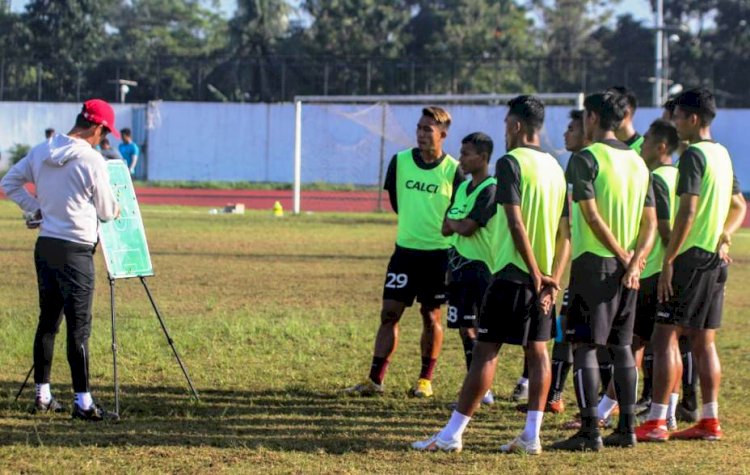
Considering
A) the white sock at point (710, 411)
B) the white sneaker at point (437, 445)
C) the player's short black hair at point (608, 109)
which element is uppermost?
the player's short black hair at point (608, 109)

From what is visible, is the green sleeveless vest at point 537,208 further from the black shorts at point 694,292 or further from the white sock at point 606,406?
the white sock at point 606,406

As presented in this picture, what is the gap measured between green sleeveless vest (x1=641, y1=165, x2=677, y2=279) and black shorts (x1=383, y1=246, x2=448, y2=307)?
5.51 feet

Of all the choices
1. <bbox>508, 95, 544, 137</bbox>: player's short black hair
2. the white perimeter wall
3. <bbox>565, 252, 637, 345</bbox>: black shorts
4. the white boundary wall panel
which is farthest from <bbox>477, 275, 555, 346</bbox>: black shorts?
the white boundary wall panel

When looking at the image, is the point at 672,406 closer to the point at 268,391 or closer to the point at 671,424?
the point at 671,424

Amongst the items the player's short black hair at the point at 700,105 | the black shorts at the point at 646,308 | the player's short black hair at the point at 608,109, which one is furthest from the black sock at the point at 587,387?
the player's short black hair at the point at 700,105

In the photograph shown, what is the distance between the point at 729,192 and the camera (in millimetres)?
7199

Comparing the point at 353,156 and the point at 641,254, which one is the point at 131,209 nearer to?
the point at 641,254

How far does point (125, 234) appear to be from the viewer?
313 inches

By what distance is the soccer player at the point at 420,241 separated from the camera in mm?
8469

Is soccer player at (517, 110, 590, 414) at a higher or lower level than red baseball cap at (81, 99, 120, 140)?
lower

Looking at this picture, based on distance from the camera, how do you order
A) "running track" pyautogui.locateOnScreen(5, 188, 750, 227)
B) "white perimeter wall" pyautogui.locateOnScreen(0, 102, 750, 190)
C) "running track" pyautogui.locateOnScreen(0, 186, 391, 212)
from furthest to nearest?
"white perimeter wall" pyautogui.locateOnScreen(0, 102, 750, 190) → "running track" pyautogui.locateOnScreen(0, 186, 391, 212) → "running track" pyautogui.locateOnScreen(5, 188, 750, 227)

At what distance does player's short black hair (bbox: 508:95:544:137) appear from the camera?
6598mm

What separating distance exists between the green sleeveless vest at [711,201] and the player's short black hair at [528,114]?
1.09 meters

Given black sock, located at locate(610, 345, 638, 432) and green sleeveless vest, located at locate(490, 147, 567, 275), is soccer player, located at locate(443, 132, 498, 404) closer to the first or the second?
green sleeveless vest, located at locate(490, 147, 567, 275)
